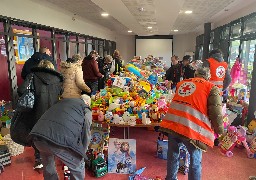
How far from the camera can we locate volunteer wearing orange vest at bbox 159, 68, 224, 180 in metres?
2.36

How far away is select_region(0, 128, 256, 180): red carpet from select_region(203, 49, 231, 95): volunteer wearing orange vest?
124cm

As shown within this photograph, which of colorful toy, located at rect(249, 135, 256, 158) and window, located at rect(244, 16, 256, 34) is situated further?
window, located at rect(244, 16, 256, 34)

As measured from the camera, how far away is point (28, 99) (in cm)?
269

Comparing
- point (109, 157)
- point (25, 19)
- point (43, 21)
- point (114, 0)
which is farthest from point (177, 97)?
point (43, 21)

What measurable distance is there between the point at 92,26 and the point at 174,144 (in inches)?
357

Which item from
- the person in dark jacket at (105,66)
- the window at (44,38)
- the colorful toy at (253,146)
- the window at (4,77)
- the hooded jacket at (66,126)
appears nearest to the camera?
the hooded jacket at (66,126)

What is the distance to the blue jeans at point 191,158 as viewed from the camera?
8.11 ft

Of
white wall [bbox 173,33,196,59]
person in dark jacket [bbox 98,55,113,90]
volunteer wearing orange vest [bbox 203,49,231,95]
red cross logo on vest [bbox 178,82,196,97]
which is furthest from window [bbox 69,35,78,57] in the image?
white wall [bbox 173,33,196,59]

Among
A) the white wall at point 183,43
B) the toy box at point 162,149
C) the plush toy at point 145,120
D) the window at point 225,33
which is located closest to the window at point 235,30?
the window at point 225,33

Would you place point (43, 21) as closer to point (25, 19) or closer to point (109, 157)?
point (25, 19)

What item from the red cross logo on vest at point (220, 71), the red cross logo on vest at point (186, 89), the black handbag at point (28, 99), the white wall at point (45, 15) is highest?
the white wall at point (45, 15)

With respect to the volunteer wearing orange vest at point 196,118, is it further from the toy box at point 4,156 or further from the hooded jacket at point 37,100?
the toy box at point 4,156

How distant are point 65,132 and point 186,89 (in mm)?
1330

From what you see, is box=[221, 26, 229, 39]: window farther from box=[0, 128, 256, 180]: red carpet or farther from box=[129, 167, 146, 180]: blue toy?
box=[129, 167, 146, 180]: blue toy
